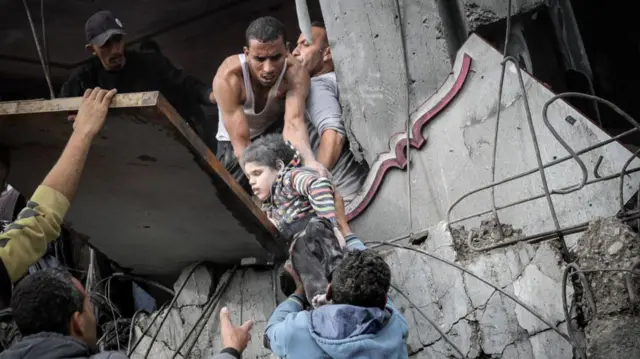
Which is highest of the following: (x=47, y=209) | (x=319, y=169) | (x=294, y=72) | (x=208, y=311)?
(x=294, y=72)

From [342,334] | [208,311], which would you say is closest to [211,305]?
[208,311]

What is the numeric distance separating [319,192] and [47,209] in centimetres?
143

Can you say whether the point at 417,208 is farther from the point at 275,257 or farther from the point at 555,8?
the point at 555,8

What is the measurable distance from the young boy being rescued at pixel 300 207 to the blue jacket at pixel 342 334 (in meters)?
0.38

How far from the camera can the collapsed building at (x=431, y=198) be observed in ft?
14.5

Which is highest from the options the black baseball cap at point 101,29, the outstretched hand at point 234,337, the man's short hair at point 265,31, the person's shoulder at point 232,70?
the black baseball cap at point 101,29

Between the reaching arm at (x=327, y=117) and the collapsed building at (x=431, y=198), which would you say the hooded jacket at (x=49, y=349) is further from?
the reaching arm at (x=327, y=117)

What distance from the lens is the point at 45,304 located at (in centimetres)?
335

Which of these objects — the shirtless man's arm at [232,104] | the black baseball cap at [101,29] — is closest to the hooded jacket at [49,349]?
the shirtless man's arm at [232,104]

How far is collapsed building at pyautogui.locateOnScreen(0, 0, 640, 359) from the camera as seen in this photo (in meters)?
4.43

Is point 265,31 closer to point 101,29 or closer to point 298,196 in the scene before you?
point 298,196

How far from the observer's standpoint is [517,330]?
15.6 ft

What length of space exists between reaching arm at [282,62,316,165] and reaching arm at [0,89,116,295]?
171 centimetres

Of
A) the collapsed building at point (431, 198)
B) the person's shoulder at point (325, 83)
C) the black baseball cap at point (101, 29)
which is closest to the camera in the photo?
the collapsed building at point (431, 198)
